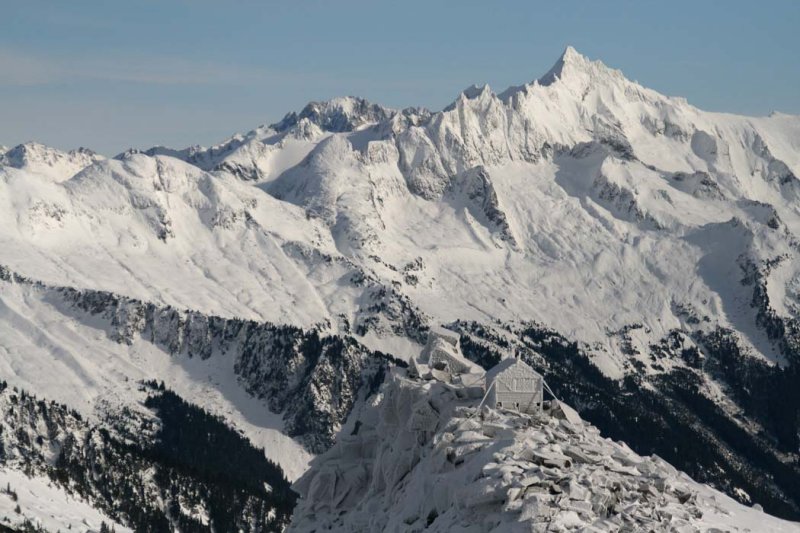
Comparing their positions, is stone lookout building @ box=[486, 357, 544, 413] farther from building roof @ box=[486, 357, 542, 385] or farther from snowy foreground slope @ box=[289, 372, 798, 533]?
snowy foreground slope @ box=[289, 372, 798, 533]

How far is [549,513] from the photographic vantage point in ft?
362

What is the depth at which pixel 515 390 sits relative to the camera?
6220 inches

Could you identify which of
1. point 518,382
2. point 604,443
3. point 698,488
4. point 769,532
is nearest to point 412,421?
point 518,382

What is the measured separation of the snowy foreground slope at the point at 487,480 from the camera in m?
114

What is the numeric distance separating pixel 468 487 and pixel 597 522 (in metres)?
14.6

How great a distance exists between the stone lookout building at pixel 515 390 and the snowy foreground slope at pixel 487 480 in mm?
2989

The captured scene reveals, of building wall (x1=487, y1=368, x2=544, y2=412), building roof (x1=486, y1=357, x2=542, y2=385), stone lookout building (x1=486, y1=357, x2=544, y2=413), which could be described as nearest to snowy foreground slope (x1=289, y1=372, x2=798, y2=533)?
stone lookout building (x1=486, y1=357, x2=544, y2=413)

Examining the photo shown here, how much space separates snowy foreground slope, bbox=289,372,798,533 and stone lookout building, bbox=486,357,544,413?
299cm

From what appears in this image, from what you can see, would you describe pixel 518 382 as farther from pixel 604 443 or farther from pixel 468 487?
pixel 468 487

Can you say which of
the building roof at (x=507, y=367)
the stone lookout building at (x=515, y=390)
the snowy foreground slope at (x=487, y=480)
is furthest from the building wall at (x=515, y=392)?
the snowy foreground slope at (x=487, y=480)

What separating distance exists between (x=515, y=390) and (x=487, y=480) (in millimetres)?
39734

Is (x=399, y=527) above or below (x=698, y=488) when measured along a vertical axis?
below

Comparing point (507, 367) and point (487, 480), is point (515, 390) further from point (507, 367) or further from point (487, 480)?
point (487, 480)

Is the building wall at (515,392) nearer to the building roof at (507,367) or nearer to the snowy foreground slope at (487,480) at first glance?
the building roof at (507,367)
